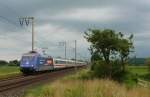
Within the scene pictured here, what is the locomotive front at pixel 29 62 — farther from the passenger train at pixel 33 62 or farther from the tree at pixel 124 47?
the tree at pixel 124 47

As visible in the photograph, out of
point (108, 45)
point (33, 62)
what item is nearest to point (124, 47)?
point (108, 45)

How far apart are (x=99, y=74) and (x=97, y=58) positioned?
243 centimetres

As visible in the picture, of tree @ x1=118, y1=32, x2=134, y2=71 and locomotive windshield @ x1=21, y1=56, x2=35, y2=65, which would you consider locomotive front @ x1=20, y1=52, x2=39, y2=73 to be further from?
tree @ x1=118, y1=32, x2=134, y2=71

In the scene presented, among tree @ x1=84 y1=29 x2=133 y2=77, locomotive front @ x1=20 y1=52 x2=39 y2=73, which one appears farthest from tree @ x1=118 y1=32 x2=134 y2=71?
locomotive front @ x1=20 y1=52 x2=39 y2=73

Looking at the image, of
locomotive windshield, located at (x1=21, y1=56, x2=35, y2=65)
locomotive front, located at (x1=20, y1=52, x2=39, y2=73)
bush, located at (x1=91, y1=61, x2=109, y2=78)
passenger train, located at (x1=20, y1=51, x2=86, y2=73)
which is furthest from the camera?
locomotive windshield, located at (x1=21, y1=56, x2=35, y2=65)

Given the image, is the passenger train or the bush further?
the passenger train

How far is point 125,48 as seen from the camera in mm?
43781

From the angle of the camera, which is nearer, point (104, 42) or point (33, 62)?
point (104, 42)

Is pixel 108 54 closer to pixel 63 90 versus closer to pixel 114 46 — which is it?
pixel 114 46

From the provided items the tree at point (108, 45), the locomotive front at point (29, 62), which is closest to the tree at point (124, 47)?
the tree at point (108, 45)

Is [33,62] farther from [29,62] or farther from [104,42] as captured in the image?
[104,42]

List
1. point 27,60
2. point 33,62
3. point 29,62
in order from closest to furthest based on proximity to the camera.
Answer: point 33,62 < point 29,62 < point 27,60

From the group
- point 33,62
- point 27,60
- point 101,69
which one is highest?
point 27,60

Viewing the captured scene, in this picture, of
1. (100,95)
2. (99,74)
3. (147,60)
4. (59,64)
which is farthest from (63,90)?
(59,64)
